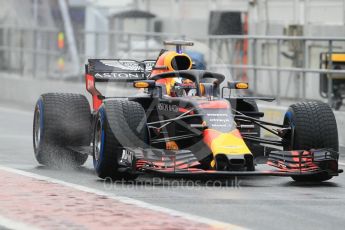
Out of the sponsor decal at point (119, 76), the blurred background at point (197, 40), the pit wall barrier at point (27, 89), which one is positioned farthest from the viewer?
the pit wall barrier at point (27, 89)

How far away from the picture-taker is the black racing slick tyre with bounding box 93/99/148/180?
12.1 meters

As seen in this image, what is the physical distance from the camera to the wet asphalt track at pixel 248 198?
9.84 meters

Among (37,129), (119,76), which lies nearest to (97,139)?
(37,129)

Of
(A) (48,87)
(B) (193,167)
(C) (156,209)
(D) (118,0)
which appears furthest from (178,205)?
(D) (118,0)

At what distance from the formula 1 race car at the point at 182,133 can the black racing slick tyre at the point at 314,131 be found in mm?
11

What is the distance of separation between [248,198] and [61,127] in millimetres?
3478

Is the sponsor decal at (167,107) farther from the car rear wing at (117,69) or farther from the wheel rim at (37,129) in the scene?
the car rear wing at (117,69)

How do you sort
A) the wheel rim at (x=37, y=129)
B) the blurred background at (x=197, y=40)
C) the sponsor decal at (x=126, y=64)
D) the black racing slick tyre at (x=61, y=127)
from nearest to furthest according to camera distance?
1. the black racing slick tyre at (x=61, y=127)
2. the wheel rim at (x=37, y=129)
3. the sponsor decal at (x=126, y=64)
4. the blurred background at (x=197, y=40)

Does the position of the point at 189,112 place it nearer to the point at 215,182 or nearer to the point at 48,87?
the point at 215,182

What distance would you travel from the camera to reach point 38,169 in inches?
545

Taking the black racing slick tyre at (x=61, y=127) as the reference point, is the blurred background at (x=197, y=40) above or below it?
above

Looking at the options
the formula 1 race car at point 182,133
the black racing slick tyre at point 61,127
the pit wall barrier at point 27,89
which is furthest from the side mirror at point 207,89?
the pit wall barrier at point 27,89

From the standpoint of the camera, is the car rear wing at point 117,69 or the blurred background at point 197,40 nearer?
the car rear wing at point 117,69

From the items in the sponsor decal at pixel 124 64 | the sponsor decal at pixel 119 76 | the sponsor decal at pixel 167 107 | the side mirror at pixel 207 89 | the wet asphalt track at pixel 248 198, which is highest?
the sponsor decal at pixel 124 64
